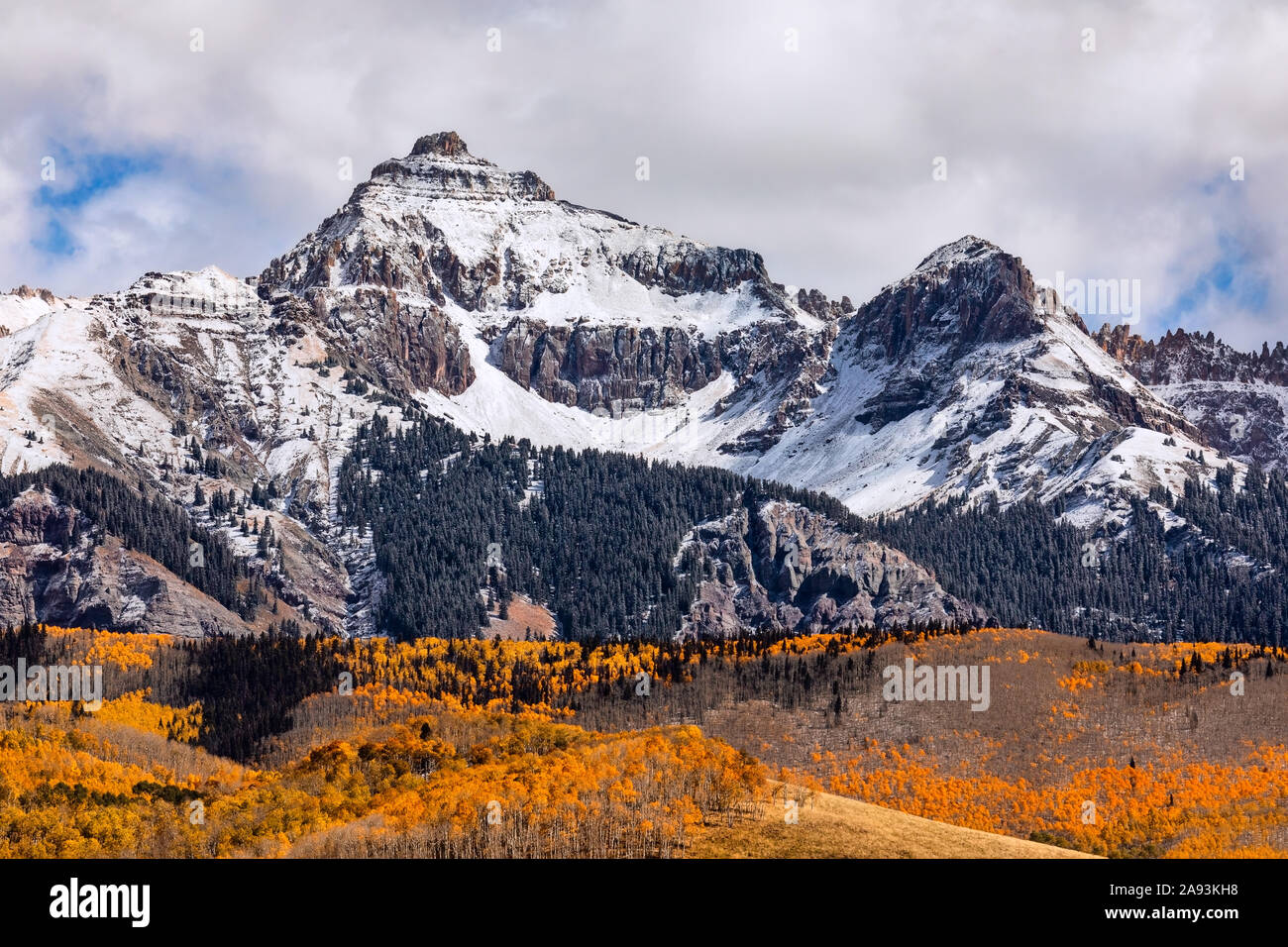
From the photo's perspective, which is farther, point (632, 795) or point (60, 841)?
point (60, 841)
